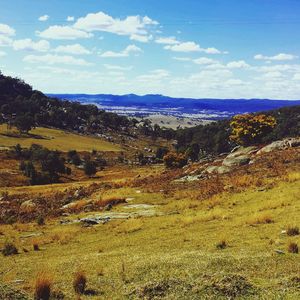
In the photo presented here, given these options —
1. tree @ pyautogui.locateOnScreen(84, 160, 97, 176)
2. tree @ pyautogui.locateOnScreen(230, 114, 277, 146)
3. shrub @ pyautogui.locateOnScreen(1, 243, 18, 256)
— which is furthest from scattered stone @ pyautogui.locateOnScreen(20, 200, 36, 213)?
tree @ pyautogui.locateOnScreen(84, 160, 97, 176)

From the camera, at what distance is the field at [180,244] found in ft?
47.6

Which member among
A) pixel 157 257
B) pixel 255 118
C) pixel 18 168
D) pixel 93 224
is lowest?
pixel 18 168

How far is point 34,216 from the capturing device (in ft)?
132

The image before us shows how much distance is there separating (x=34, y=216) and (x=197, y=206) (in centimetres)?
1552

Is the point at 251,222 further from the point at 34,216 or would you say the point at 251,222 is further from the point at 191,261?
the point at 34,216

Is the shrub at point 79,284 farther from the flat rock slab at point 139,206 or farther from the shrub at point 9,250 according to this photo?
the flat rock slab at point 139,206

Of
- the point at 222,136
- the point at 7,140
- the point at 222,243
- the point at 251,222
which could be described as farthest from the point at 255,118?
the point at 7,140

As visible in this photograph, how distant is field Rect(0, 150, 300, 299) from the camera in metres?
14.5

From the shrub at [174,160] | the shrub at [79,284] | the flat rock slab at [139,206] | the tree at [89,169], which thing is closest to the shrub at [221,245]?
the shrub at [79,284]

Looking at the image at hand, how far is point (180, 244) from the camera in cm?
2303

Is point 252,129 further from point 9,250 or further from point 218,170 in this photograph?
point 9,250

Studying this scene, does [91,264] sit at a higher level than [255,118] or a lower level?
lower

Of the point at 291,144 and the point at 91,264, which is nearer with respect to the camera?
the point at 91,264

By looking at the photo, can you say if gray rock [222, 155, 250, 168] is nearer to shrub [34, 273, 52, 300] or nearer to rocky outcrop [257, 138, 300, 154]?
rocky outcrop [257, 138, 300, 154]
